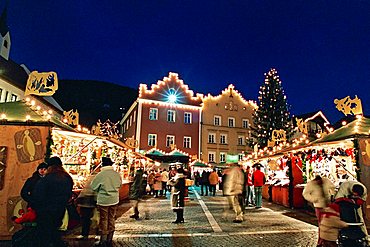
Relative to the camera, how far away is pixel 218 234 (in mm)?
7598

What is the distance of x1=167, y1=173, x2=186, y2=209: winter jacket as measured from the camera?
367 inches

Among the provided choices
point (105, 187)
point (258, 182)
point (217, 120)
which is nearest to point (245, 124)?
point (217, 120)

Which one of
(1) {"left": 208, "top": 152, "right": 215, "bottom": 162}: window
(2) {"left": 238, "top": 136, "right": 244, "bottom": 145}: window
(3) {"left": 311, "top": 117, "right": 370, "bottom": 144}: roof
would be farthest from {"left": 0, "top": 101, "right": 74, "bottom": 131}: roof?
(2) {"left": 238, "top": 136, "right": 244, "bottom": 145}: window

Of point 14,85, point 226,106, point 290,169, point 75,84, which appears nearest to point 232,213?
point 290,169

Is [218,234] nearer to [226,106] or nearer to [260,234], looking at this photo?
[260,234]

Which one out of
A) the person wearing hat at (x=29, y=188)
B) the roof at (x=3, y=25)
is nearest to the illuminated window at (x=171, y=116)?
the roof at (x=3, y=25)

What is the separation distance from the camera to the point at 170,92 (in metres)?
36.2

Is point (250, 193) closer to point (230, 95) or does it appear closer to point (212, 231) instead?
point (212, 231)

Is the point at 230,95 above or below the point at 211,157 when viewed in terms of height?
above

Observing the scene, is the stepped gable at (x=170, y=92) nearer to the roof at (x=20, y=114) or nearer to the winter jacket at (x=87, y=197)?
the roof at (x=20, y=114)

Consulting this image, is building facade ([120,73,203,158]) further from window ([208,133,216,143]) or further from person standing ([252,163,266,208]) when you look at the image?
person standing ([252,163,266,208])

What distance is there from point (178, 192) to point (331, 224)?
533 centimetres

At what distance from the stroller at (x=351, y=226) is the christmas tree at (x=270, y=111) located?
29316 mm

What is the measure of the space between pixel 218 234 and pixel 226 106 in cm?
3316
